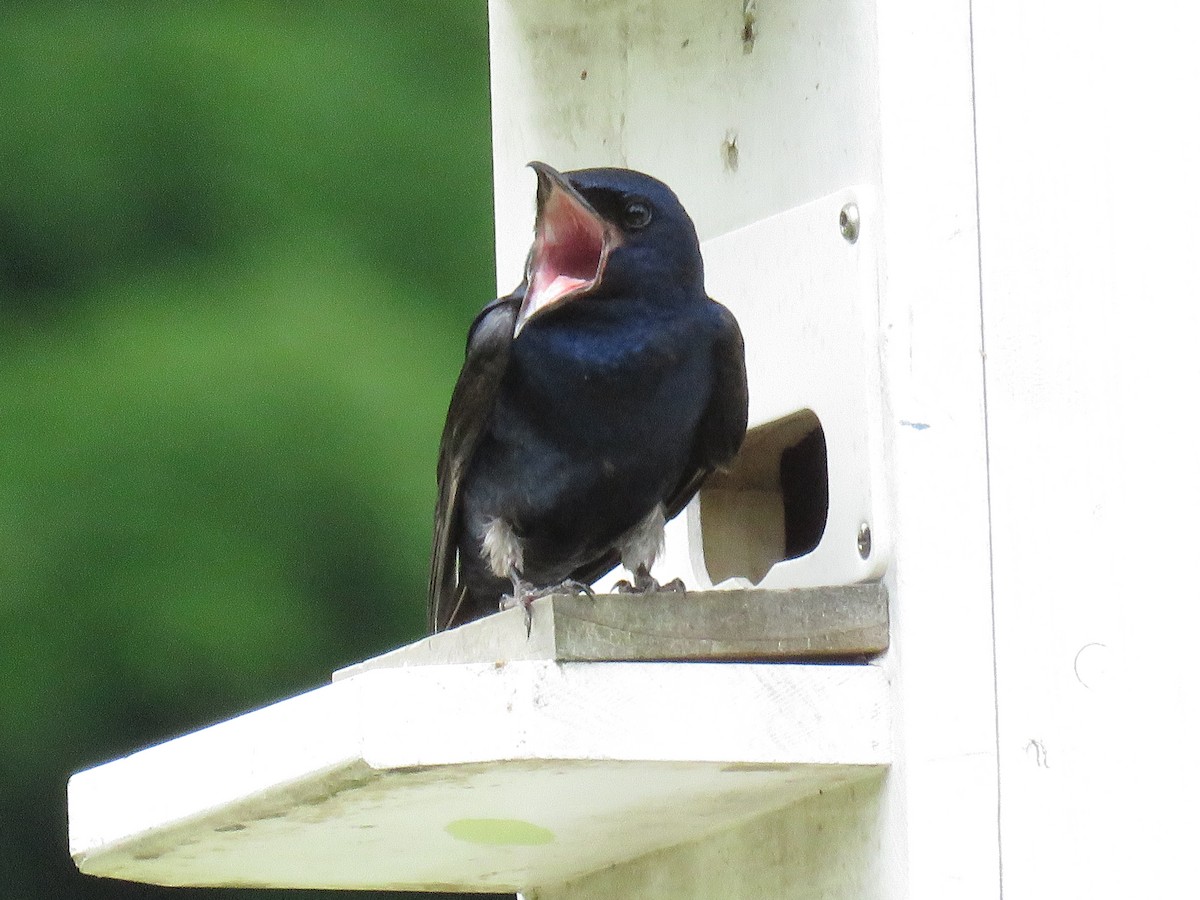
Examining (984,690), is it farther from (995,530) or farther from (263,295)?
(263,295)

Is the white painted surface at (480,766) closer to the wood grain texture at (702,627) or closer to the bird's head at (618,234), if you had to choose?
the wood grain texture at (702,627)

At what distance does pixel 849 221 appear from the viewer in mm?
1942

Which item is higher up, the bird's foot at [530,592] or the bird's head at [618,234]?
the bird's head at [618,234]

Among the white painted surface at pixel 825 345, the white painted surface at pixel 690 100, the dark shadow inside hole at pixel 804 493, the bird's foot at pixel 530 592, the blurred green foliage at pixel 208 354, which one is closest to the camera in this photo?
the bird's foot at pixel 530 592

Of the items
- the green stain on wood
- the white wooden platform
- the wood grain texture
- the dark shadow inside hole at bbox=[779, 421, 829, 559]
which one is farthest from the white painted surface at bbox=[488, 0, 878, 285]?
the green stain on wood

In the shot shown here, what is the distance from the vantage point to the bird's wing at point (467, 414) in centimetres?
213

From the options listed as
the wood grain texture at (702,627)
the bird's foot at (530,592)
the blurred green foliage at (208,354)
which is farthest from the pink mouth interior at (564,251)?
the blurred green foliage at (208,354)

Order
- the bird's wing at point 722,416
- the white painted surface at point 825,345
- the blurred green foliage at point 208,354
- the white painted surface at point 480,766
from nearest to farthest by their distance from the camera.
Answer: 1. the white painted surface at point 480,766
2. the white painted surface at point 825,345
3. the bird's wing at point 722,416
4. the blurred green foliage at point 208,354

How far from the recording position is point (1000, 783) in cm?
180

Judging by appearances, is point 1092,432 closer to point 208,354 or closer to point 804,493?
point 804,493

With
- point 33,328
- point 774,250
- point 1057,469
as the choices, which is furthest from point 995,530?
point 33,328

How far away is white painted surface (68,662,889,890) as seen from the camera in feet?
5.52

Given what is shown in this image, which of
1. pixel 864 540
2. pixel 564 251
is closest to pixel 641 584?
pixel 564 251

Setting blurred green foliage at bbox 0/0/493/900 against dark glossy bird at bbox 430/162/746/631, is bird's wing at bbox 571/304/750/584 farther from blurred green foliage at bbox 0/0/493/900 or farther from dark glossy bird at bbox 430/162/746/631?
blurred green foliage at bbox 0/0/493/900
